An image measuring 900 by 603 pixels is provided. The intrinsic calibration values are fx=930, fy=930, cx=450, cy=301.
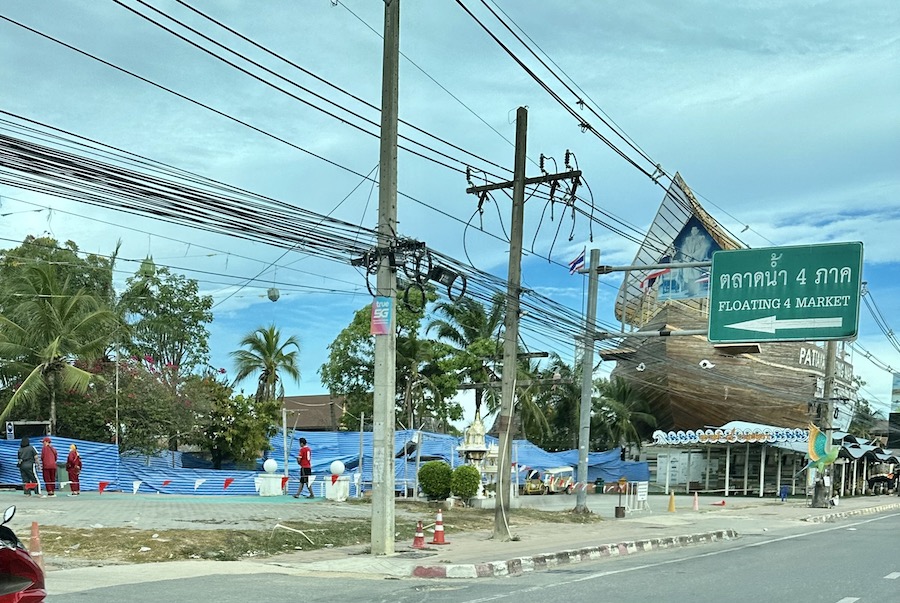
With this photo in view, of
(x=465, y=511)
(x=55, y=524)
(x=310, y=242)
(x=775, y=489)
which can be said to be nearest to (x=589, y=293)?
(x=465, y=511)

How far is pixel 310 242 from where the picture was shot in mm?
15859

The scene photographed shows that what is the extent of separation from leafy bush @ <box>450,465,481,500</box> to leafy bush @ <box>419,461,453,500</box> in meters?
0.16

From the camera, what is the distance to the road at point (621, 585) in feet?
35.0

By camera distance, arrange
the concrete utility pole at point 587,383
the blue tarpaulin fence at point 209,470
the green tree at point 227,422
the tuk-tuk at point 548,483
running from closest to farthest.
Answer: the concrete utility pole at point 587,383 < the blue tarpaulin fence at point 209,470 < the green tree at point 227,422 < the tuk-tuk at point 548,483

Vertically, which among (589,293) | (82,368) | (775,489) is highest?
(589,293)

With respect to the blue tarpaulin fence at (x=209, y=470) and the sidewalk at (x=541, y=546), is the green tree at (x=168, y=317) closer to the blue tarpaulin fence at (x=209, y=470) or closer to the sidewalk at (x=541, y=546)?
the blue tarpaulin fence at (x=209, y=470)

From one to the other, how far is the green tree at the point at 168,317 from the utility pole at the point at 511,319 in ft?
91.7

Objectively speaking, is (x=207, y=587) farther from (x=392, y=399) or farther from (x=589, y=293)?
(x=589, y=293)

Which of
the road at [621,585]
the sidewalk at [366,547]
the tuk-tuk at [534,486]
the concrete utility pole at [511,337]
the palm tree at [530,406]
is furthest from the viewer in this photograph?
the palm tree at [530,406]

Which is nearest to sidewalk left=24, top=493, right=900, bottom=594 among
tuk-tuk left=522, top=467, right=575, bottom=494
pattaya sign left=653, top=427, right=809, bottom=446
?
tuk-tuk left=522, top=467, right=575, bottom=494

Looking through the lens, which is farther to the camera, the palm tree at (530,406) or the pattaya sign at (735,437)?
the palm tree at (530,406)

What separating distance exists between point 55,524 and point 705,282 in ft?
122

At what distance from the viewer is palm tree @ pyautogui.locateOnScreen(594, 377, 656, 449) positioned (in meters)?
56.5

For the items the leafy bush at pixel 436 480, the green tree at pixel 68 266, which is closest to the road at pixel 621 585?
the leafy bush at pixel 436 480
